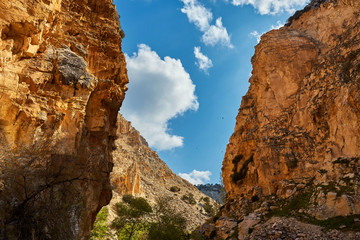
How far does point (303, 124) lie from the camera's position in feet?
75.4

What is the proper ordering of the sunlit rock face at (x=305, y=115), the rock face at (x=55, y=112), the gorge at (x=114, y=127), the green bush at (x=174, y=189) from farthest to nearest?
the green bush at (x=174, y=189) → the sunlit rock face at (x=305, y=115) → the gorge at (x=114, y=127) → the rock face at (x=55, y=112)

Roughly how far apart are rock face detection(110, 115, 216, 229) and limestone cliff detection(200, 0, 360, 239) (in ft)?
68.8

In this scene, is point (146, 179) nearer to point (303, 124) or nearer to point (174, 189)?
point (174, 189)

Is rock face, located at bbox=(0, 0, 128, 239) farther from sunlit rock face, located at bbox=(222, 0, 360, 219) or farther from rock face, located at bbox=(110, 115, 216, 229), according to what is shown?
rock face, located at bbox=(110, 115, 216, 229)

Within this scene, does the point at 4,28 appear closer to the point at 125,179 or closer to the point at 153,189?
the point at 125,179

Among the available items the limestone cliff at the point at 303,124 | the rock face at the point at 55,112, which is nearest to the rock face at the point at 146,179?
the limestone cliff at the point at 303,124

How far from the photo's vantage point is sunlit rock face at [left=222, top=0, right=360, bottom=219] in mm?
16594

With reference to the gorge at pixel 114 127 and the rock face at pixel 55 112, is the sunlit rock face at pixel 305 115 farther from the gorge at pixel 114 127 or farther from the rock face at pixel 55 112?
the rock face at pixel 55 112

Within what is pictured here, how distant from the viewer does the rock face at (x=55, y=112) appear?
7.54 m

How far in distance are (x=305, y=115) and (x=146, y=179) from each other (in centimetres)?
5372

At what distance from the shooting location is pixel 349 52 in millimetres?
21062

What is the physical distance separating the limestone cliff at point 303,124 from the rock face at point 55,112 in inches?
574

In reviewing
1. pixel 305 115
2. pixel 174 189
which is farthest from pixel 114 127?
pixel 174 189

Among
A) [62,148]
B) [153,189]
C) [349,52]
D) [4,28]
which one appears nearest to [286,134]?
[349,52]
